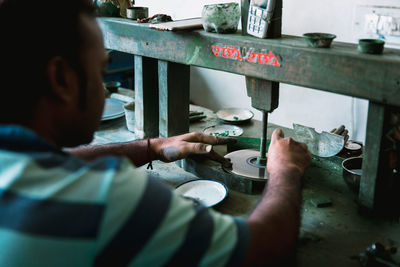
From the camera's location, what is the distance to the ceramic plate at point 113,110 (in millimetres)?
2366

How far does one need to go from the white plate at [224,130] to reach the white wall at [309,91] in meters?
1.65

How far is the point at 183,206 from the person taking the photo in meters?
0.87

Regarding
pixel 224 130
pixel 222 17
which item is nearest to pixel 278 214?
pixel 222 17

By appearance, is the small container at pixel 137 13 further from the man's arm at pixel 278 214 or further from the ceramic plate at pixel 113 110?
the man's arm at pixel 278 214

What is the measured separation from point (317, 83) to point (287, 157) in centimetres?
26

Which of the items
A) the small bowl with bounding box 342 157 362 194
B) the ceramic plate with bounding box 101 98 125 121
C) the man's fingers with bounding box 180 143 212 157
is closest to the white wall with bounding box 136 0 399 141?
the ceramic plate with bounding box 101 98 125 121

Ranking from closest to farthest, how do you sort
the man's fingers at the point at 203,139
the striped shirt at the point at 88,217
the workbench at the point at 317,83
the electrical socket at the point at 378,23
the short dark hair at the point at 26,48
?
A: the striped shirt at the point at 88,217, the short dark hair at the point at 26,48, the workbench at the point at 317,83, the man's fingers at the point at 203,139, the electrical socket at the point at 378,23

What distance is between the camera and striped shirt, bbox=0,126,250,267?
75cm

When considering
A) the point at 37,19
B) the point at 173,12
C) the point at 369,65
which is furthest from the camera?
the point at 173,12

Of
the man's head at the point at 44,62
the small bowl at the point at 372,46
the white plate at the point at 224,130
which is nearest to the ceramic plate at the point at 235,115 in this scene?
the white plate at the point at 224,130

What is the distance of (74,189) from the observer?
0.78 metres

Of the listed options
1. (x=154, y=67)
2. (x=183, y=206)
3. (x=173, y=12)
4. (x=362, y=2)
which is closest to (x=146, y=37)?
(x=154, y=67)

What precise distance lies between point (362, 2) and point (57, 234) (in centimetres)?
310

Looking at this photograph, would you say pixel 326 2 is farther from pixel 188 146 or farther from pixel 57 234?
pixel 57 234
